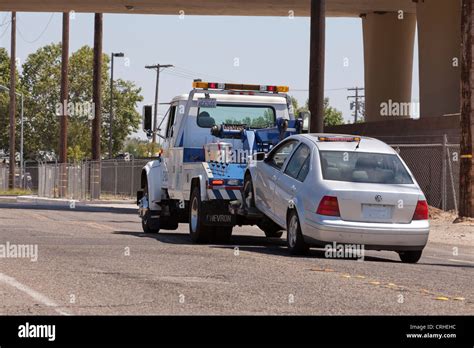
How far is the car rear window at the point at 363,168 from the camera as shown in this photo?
1650 cm

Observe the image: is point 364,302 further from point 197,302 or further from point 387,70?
point 387,70

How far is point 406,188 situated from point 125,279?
546cm

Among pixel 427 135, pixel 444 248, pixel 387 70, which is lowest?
pixel 444 248

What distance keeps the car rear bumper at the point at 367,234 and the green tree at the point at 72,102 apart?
83126mm

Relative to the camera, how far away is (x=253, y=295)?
451 inches

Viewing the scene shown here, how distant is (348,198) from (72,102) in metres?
85.1

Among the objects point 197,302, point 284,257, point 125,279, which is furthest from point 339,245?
point 197,302

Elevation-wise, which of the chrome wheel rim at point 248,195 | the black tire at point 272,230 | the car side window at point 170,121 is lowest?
the black tire at point 272,230

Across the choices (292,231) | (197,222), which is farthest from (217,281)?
(197,222)

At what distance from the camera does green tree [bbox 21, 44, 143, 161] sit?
9988 cm

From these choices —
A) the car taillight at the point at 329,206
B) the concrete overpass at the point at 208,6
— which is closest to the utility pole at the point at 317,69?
the concrete overpass at the point at 208,6

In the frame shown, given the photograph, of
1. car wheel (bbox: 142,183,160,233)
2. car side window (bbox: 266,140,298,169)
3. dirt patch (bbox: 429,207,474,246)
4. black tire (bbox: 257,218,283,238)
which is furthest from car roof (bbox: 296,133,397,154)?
dirt patch (bbox: 429,207,474,246)

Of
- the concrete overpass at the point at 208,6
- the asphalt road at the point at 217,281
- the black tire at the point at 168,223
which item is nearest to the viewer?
the asphalt road at the point at 217,281

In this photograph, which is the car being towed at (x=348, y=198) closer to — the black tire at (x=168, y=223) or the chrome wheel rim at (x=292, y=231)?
the chrome wheel rim at (x=292, y=231)
